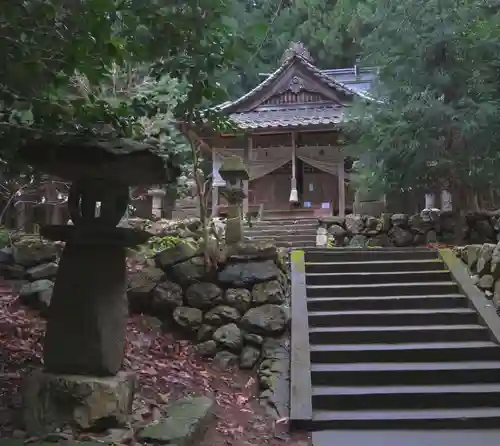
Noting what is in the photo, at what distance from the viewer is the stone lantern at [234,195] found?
6.90 metres

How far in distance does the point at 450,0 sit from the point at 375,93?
2033 millimetres

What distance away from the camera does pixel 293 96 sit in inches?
717

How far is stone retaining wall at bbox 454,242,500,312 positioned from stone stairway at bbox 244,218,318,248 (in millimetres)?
5760

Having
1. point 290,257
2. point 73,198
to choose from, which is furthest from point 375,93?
point 73,198

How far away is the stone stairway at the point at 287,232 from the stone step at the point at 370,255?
186 inches

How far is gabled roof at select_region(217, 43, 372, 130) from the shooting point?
58.1ft

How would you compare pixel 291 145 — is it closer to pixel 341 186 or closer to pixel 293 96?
pixel 293 96

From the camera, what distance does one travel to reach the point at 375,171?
9586mm

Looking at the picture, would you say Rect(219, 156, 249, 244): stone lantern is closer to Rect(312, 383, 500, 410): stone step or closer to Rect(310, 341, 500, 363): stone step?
Rect(310, 341, 500, 363): stone step

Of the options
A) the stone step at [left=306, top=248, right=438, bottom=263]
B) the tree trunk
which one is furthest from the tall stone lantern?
the tree trunk

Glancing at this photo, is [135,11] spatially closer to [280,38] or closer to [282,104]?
[282,104]

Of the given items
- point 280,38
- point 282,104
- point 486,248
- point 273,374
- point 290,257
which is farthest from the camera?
point 280,38

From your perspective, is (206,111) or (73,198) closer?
(73,198)

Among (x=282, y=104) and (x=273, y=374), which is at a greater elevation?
(x=282, y=104)
